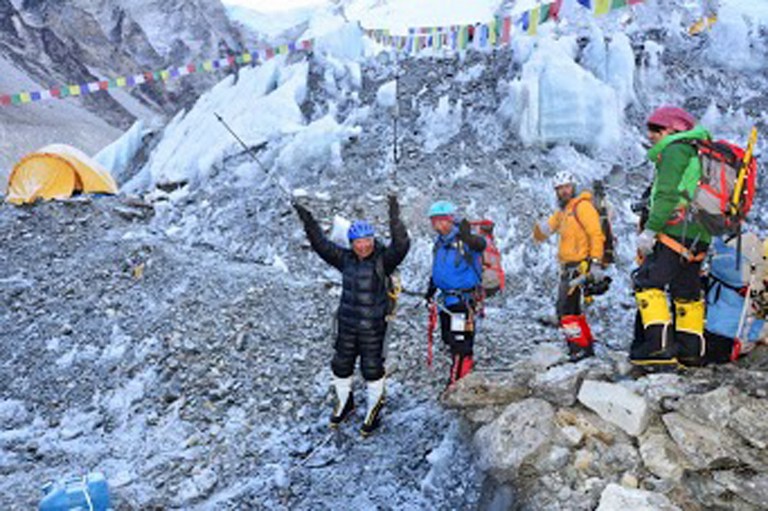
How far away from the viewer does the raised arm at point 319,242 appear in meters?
4.29

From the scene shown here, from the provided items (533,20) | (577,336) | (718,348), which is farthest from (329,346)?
(533,20)

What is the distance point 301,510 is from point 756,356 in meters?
3.02

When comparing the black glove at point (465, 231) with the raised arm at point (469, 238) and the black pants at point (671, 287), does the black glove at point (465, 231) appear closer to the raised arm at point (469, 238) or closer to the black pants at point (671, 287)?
the raised arm at point (469, 238)

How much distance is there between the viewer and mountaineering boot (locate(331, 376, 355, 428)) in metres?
4.45

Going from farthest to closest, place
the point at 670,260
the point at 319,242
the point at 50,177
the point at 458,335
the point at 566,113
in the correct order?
1. the point at 50,177
2. the point at 566,113
3. the point at 458,335
4. the point at 319,242
5. the point at 670,260

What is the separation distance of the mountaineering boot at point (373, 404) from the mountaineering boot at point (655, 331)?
1.79 m

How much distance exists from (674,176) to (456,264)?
1676 millimetres

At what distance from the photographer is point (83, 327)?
21.6ft

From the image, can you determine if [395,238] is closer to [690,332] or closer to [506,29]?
[690,332]

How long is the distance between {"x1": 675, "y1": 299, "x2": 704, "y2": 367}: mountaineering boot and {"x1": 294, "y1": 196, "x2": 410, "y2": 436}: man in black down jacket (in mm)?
1783

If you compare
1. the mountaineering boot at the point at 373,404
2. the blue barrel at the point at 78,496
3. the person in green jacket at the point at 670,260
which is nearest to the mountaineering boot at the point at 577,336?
the person in green jacket at the point at 670,260

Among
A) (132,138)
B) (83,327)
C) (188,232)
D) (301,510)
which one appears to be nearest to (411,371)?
(301,510)

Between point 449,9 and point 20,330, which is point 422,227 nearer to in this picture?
point 20,330

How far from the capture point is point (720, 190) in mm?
3242
